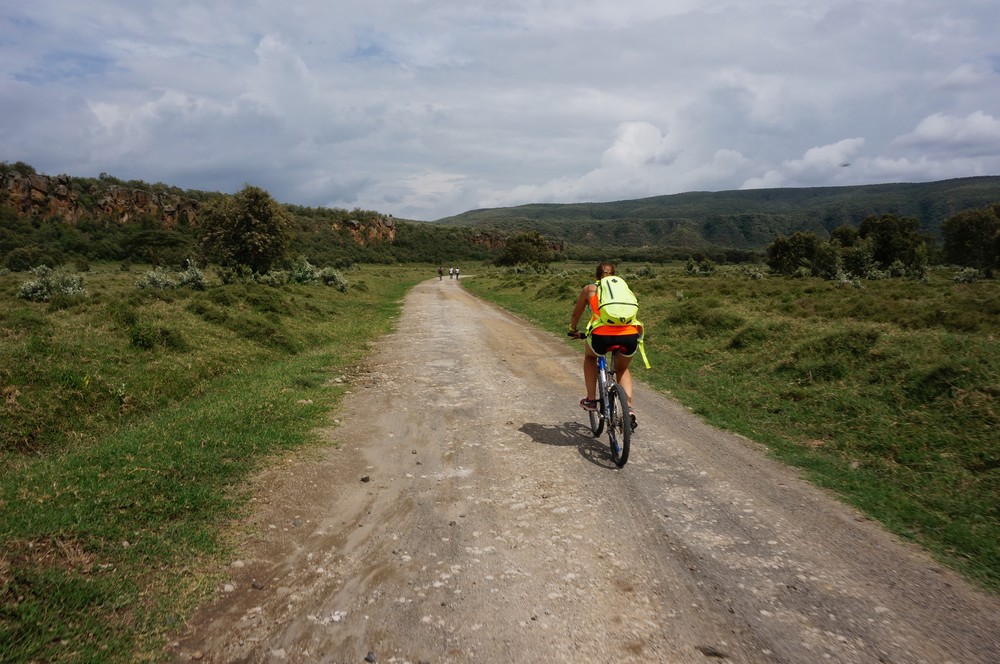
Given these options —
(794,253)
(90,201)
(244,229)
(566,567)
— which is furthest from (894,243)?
(90,201)

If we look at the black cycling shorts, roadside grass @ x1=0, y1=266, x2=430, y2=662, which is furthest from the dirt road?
the black cycling shorts

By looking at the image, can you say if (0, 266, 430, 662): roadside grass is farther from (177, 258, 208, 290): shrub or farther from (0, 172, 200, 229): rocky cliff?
(0, 172, 200, 229): rocky cliff

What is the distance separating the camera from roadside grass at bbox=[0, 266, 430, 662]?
338cm

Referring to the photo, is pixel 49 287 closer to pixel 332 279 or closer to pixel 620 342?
pixel 620 342

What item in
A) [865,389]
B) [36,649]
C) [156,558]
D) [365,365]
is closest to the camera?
[36,649]

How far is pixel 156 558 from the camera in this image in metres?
4.04

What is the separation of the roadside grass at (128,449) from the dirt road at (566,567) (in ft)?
1.48

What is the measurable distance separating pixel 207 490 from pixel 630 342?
4.79 metres

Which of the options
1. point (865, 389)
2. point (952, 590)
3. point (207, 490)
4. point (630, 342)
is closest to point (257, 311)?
point (207, 490)

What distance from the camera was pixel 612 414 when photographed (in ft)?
21.0

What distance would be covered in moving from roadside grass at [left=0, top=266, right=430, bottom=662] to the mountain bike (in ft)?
12.5

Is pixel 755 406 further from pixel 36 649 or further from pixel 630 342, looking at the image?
pixel 36 649

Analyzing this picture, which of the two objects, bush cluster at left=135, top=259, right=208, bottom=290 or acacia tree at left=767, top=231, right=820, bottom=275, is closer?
bush cluster at left=135, top=259, right=208, bottom=290

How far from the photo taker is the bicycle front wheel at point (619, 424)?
6.04 m
